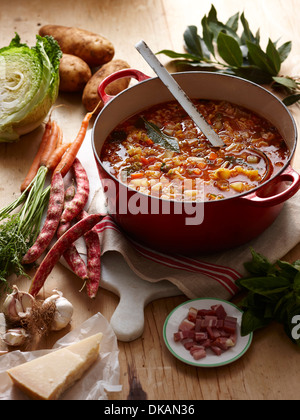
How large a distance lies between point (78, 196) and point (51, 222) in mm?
228

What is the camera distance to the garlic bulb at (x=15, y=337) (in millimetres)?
2510

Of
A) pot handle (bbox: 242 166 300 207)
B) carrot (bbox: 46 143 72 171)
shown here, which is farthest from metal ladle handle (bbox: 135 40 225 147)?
carrot (bbox: 46 143 72 171)

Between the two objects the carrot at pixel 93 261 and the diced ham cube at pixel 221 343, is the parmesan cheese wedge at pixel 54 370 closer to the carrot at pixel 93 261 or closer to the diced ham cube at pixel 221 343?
the carrot at pixel 93 261

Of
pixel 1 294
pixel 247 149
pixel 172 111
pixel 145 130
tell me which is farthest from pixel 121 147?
pixel 1 294

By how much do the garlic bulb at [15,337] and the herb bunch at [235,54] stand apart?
2143 millimetres

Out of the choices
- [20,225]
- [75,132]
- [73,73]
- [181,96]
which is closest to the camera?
[20,225]

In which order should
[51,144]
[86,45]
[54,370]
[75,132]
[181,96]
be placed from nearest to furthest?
[54,370] → [181,96] → [51,144] → [75,132] → [86,45]

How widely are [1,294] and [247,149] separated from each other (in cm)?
144

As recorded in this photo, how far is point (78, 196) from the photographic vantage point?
3086 millimetres

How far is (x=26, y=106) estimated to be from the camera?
347 centimetres

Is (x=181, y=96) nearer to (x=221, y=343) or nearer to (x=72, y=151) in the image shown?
(x=72, y=151)

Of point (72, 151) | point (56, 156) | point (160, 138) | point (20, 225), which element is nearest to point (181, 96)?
point (160, 138)

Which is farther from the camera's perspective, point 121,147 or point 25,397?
point 121,147

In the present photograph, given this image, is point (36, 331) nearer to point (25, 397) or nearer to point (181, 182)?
point (25, 397)
